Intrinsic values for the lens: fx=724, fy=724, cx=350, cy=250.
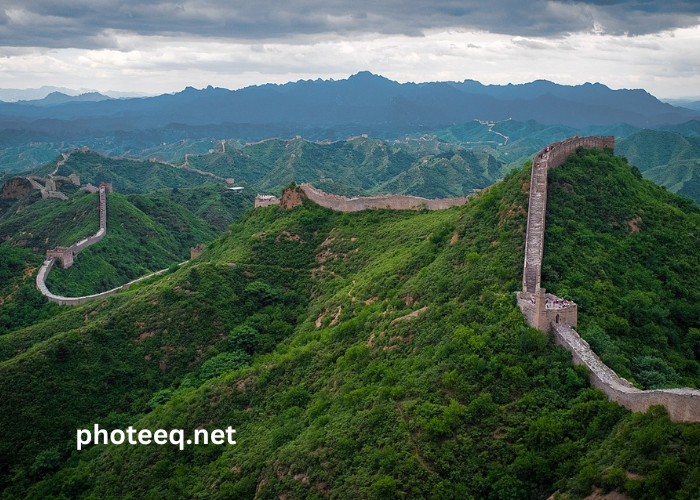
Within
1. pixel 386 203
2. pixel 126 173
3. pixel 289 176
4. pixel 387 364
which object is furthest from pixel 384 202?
pixel 126 173

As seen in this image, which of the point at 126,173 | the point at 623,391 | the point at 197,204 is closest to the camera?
the point at 623,391

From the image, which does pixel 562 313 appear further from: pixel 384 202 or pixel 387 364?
pixel 384 202

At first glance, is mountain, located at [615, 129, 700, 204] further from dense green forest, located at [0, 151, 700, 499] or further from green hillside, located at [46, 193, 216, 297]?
dense green forest, located at [0, 151, 700, 499]

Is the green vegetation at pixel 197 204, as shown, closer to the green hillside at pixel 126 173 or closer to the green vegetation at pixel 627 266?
the green hillside at pixel 126 173

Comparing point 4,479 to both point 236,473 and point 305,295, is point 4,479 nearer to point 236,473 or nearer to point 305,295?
point 236,473

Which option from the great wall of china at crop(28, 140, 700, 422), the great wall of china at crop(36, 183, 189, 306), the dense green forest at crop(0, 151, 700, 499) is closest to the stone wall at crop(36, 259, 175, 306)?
the great wall of china at crop(36, 183, 189, 306)
